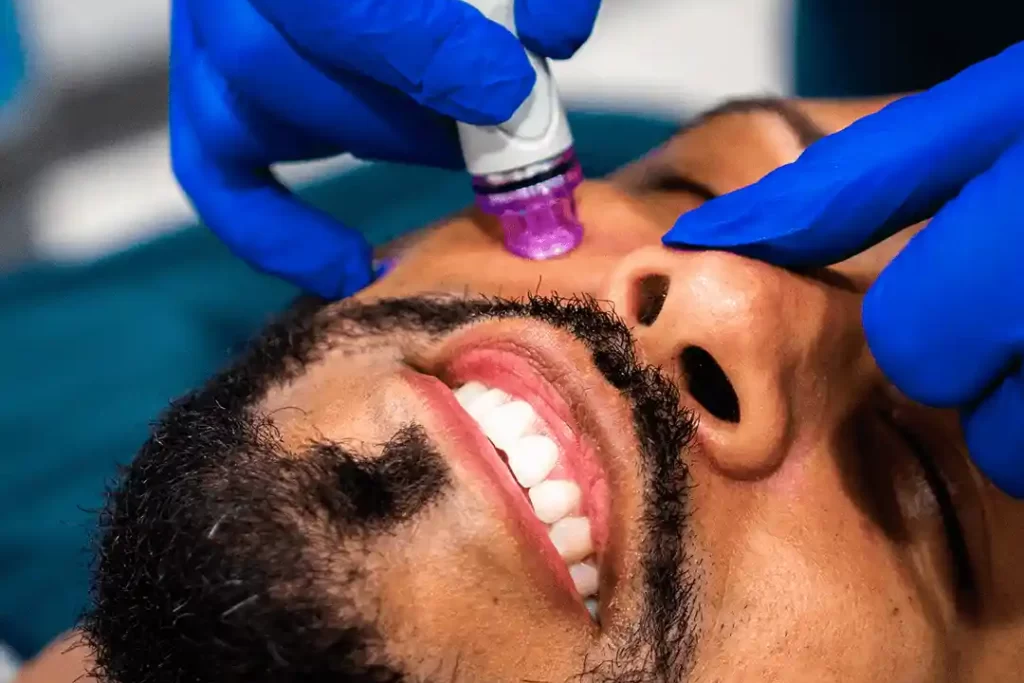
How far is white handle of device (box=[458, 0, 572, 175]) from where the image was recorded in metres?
0.73

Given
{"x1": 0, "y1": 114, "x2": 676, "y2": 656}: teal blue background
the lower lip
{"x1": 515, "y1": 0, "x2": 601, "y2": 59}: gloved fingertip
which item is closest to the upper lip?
the lower lip

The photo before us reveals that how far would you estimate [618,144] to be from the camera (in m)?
1.49

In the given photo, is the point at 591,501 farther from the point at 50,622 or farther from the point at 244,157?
the point at 50,622

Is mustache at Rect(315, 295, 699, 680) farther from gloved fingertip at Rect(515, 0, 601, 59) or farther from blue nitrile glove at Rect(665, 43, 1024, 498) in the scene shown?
gloved fingertip at Rect(515, 0, 601, 59)

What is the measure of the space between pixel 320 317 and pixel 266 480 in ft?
0.74

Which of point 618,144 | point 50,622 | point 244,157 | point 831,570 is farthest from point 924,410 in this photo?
point 50,622

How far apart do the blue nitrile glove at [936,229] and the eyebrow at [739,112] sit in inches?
7.6

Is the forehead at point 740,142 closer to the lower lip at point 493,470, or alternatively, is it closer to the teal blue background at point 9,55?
the lower lip at point 493,470

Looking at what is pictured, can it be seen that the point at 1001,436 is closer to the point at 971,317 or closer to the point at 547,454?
the point at 971,317

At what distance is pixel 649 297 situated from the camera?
0.68 meters

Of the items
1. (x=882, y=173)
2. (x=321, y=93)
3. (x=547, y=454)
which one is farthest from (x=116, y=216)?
(x=882, y=173)

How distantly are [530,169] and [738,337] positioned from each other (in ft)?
0.73

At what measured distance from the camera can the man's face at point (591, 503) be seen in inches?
22.5

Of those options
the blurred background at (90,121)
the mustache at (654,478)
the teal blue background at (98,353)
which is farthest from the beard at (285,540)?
the blurred background at (90,121)
